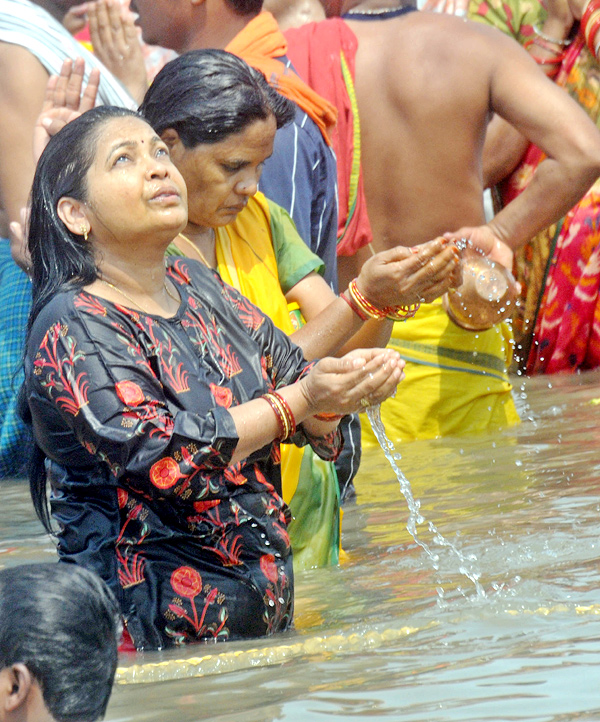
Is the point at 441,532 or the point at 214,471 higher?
the point at 214,471

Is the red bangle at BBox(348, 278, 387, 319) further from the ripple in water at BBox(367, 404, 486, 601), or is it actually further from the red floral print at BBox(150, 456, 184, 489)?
the red floral print at BBox(150, 456, 184, 489)

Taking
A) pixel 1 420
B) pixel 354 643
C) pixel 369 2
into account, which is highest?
pixel 369 2

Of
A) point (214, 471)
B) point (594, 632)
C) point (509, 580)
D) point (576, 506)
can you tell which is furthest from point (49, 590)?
point (576, 506)

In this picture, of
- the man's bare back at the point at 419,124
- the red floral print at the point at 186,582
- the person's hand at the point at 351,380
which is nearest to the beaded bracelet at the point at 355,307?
the person's hand at the point at 351,380

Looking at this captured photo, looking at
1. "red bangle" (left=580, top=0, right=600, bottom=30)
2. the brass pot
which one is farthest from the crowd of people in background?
"red bangle" (left=580, top=0, right=600, bottom=30)

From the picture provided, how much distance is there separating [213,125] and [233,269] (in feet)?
1.36

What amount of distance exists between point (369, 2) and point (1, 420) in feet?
7.33

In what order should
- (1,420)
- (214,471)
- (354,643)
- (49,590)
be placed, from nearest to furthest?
(49,590)
(214,471)
(354,643)
(1,420)

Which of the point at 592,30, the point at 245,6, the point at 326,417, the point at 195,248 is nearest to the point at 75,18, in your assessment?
the point at 245,6

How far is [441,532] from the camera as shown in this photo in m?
3.98

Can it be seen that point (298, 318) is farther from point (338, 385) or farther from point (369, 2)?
point (369, 2)

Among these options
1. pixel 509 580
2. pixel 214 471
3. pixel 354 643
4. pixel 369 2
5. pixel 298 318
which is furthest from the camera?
pixel 369 2

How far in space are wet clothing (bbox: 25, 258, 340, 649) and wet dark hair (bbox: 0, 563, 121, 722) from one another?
542 mm

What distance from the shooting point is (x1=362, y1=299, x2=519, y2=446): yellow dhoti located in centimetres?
557
